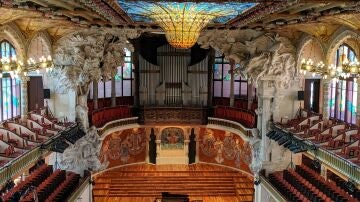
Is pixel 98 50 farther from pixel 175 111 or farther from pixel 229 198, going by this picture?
pixel 229 198

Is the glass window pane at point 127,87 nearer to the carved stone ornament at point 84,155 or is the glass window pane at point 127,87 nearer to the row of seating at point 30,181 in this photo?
the carved stone ornament at point 84,155

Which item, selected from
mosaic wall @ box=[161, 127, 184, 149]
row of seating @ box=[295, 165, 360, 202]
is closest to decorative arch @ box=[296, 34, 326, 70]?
row of seating @ box=[295, 165, 360, 202]

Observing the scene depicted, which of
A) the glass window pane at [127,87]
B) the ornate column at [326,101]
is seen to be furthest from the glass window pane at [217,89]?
the ornate column at [326,101]

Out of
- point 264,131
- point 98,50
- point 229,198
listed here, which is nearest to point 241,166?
point 229,198

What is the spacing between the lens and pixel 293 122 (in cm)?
1941

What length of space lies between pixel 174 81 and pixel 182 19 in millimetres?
13478

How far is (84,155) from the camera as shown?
66.6 ft

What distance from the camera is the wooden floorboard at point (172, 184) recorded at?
22.3m

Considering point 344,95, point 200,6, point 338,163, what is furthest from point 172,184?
point 200,6

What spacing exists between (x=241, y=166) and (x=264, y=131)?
17.1ft

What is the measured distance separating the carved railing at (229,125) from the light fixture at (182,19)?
1089 cm

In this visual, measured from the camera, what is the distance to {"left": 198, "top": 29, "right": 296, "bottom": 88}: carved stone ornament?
19.2m

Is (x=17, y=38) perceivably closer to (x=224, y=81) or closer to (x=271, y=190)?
(x=271, y=190)

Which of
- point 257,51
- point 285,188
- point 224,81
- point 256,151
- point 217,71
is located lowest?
point 285,188
